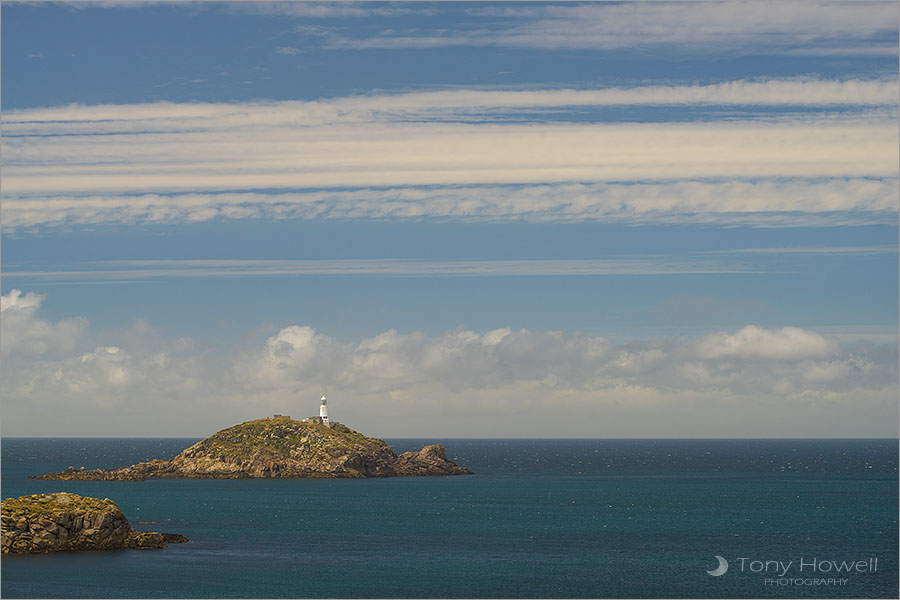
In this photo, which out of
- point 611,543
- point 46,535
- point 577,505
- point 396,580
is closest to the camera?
point 396,580

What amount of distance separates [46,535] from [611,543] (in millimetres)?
70452

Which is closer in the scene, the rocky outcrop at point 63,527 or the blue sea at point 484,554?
the blue sea at point 484,554

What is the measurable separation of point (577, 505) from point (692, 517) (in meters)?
27.6

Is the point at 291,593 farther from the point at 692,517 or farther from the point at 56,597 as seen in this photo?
the point at 692,517

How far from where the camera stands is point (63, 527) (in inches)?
4594

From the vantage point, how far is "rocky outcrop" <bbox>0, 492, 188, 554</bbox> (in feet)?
375

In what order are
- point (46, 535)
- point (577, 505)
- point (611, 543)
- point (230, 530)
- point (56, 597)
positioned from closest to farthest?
point (56, 597) → point (46, 535) → point (611, 543) → point (230, 530) → point (577, 505)

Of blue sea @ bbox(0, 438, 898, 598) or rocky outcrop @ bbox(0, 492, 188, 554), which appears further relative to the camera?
rocky outcrop @ bbox(0, 492, 188, 554)

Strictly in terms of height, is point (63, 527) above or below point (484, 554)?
above

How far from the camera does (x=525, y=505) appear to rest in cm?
18712

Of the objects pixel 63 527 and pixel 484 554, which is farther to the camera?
pixel 484 554

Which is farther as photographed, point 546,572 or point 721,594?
point 546,572

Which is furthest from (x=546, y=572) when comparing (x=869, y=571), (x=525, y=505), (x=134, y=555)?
(x=525, y=505)

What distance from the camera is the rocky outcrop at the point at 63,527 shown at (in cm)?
11419
